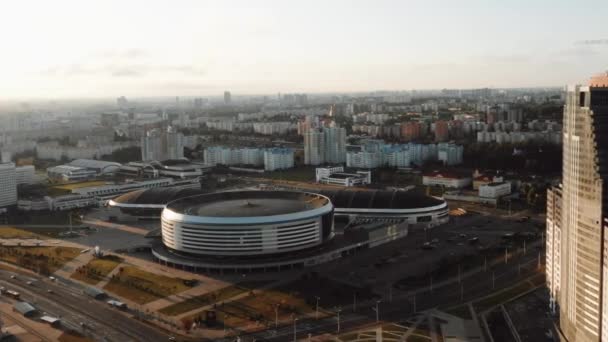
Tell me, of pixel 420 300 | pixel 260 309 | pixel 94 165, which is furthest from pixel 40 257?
pixel 94 165

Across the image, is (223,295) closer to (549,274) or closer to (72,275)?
(72,275)

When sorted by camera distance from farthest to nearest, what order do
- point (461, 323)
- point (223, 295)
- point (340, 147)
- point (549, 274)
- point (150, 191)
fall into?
point (340, 147), point (150, 191), point (223, 295), point (549, 274), point (461, 323)

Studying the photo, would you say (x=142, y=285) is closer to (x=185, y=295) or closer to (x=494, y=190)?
(x=185, y=295)

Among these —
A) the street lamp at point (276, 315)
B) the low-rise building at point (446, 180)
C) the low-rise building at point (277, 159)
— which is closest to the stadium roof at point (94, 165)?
the low-rise building at point (277, 159)

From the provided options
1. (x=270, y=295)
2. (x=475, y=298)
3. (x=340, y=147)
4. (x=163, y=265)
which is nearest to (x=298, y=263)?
(x=270, y=295)

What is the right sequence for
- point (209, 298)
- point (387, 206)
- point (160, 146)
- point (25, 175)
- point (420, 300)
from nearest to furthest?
point (420, 300)
point (209, 298)
point (387, 206)
point (25, 175)
point (160, 146)

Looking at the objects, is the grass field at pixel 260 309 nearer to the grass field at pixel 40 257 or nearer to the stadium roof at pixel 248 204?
the stadium roof at pixel 248 204

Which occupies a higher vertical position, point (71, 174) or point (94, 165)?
point (94, 165)
